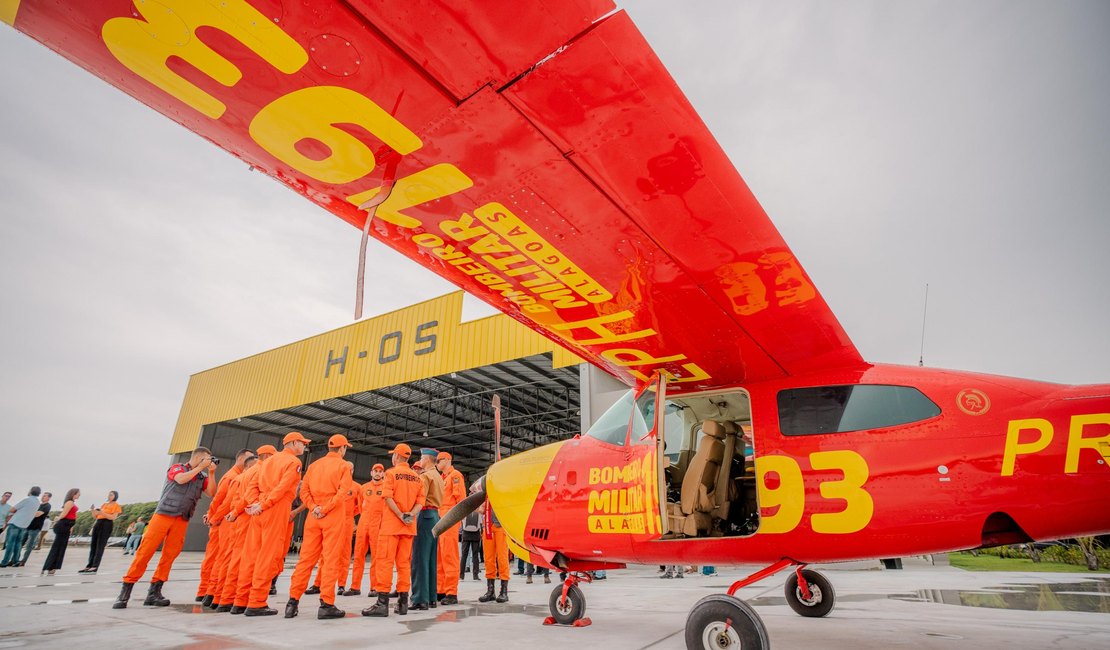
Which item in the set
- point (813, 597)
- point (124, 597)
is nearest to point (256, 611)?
point (124, 597)

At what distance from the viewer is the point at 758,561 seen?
427 centimetres

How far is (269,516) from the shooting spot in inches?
230

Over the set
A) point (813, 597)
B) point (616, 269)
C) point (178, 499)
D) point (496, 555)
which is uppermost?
point (616, 269)

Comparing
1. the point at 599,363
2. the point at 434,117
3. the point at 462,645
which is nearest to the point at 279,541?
the point at 462,645

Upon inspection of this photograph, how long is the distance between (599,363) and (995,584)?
10.2m

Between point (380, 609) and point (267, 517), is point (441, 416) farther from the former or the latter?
point (380, 609)

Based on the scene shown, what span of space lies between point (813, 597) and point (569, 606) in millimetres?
2886

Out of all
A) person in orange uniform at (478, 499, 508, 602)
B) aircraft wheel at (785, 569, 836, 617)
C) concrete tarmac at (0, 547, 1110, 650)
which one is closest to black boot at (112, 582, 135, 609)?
concrete tarmac at (0, 547, 1110, 650)

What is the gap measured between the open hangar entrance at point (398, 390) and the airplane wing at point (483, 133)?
1305cm

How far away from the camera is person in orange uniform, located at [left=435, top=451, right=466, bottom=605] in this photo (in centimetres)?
743

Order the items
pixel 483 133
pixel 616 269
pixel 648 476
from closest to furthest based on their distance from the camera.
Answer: pixel 483 133, pixel 616 269, pixel 648 476

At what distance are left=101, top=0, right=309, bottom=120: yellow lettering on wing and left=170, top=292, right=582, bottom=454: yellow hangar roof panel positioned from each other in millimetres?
14435

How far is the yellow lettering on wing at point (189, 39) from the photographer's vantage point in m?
1.92

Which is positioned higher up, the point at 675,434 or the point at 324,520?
the point at 675,434
